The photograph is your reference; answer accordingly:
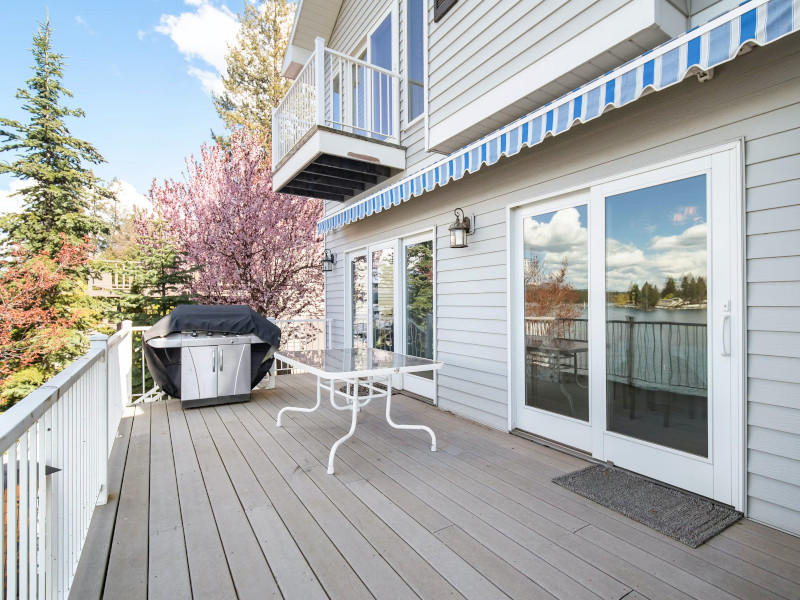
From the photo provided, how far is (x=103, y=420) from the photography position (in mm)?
2623

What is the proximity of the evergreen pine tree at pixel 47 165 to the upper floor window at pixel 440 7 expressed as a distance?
9243mm

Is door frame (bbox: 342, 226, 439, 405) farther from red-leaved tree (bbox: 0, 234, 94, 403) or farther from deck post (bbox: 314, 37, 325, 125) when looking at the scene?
red-leaved tree (bbox: 0, 234, 94, 403)

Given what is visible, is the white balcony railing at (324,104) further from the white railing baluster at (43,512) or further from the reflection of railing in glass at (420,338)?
the white railing baluster at (43,512)

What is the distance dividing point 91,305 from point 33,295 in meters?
1.02

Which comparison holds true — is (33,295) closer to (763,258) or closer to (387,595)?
(387,595)

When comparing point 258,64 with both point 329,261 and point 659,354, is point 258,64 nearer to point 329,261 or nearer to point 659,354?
point 329,261

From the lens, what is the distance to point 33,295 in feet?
26.4

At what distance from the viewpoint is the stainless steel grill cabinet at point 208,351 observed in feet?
15.2

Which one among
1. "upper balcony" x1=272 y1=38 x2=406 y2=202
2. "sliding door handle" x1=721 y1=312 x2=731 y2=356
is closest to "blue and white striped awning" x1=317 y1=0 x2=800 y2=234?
"sliding door handle" x1=721 y1=312 x2=731 y2=356

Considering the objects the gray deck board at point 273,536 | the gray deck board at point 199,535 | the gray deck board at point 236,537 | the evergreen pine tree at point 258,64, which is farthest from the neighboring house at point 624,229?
the evergreen pine tree at point 258,64

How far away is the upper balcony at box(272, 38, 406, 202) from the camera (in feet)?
16.5

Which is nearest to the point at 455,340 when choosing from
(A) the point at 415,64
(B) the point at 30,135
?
(A) the point at 415,64

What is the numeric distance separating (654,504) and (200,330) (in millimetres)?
4558

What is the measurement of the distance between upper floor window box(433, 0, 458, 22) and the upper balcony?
1243 mm
